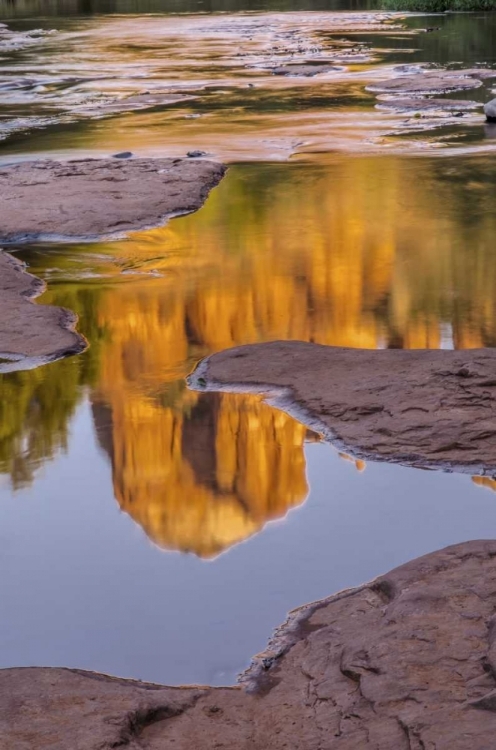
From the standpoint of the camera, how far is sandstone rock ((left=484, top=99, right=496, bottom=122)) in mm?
13844

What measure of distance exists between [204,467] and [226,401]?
0.77 metres

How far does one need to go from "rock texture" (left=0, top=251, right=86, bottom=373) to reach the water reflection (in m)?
0.16

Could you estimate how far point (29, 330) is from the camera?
22.0 feet

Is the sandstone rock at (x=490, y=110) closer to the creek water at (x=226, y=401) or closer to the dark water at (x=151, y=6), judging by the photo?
the creek water at (x=226, y=401)

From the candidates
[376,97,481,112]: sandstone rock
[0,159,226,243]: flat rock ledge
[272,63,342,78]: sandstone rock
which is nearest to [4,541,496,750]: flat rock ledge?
[0,159,226,243]: flat rock ledge

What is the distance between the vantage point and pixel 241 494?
15.2 feet

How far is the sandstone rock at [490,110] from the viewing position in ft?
45.4

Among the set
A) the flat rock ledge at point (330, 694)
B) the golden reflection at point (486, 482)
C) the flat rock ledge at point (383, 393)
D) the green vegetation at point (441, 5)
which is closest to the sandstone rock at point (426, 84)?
the flat rock ledge at point (383, 393)

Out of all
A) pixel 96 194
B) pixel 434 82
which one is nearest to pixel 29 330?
pixel 96 194

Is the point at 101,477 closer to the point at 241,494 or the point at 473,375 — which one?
the point at 241,494

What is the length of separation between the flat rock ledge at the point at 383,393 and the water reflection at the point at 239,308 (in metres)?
0.17

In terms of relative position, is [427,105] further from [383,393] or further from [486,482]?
[486,482]

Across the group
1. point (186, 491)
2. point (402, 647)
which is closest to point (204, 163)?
point (186, 491)

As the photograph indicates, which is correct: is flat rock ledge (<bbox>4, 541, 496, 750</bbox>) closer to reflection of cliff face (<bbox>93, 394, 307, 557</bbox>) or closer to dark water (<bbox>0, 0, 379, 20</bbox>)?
reflection of cliff face (<bbox>93, 394, 307, 557</bbox>)
